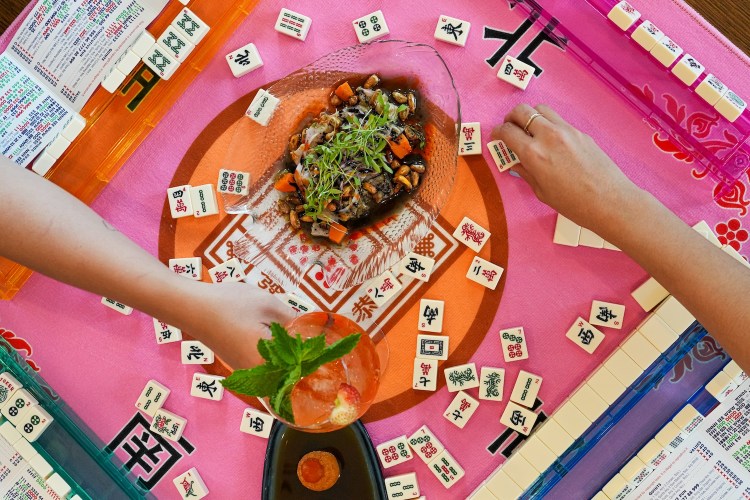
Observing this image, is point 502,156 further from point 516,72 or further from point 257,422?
point 257,422

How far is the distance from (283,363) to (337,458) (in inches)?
22.6

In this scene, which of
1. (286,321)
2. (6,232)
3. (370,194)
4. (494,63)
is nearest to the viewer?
(6,232)

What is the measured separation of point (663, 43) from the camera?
144cm

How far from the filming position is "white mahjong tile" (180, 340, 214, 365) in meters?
1.57

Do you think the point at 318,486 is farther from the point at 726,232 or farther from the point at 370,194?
the point at 726,232

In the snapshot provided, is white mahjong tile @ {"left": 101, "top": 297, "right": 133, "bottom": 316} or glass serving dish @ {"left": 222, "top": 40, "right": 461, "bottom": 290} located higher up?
glass serving dish @ {"left": 222, "top": 40, "right": 461, "bottom": 290}

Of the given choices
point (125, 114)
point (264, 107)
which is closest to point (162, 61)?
point (125, 114)

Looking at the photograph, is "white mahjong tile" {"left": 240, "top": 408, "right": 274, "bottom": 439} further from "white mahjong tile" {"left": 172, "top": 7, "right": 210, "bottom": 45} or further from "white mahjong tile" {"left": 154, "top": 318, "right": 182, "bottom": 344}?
"white mahjong tile" {"left": 172, "top": 7, "right": 210, "bottom": 45}

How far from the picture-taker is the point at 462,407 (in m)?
1.53

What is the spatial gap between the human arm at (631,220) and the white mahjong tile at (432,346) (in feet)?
1.38

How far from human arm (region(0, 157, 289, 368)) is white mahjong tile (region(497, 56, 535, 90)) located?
2.57 ft

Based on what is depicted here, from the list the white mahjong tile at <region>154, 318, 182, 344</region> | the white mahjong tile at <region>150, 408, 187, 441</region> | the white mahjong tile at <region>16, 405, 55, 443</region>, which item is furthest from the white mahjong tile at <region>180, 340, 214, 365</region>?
the white mahjong tile at <region>16, 405, 55, 443</region>

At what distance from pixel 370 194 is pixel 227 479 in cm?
82

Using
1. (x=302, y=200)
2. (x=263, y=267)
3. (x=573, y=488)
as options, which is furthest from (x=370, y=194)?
(x=573, y=488)
